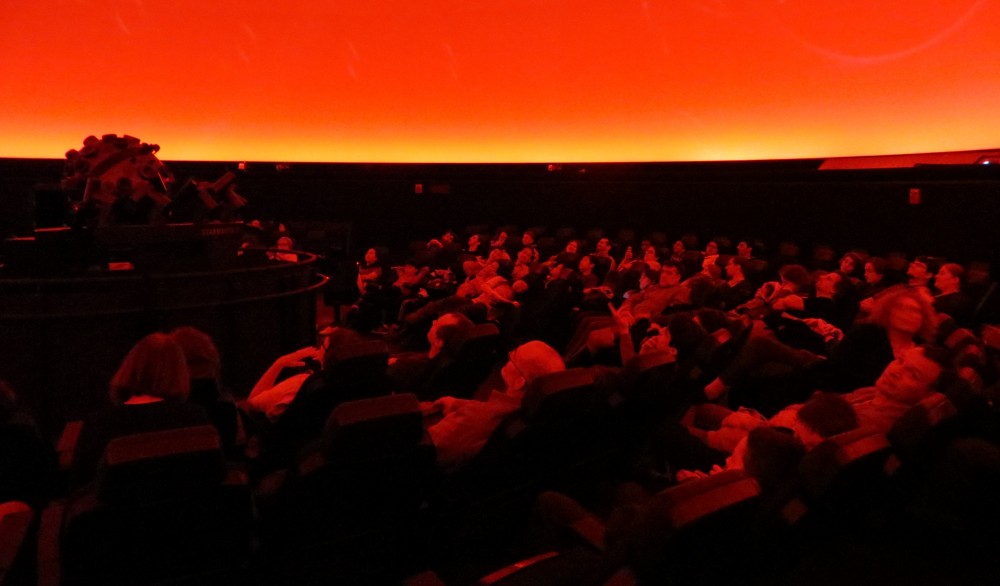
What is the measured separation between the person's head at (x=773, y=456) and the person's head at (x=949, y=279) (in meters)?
4.68

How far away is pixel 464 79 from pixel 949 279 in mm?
10619

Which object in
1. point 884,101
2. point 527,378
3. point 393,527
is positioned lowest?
point 393,527

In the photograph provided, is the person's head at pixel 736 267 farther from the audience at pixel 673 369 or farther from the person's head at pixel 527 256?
the person's head at pixel 527 256

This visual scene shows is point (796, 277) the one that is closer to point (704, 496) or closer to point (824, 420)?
point (824, 420)

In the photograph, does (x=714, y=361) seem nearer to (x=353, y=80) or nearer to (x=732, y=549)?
(x=732, y=549)

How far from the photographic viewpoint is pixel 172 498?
1738 mm

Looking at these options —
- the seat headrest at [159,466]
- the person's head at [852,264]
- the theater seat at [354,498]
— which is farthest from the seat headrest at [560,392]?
the person's head at [852,264]

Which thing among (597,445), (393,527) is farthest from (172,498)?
(597,445)

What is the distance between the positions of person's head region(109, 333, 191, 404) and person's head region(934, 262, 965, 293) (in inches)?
237

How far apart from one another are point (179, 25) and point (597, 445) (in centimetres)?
1382

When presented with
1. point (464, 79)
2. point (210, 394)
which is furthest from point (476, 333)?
point (464, 79)

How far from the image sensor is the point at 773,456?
2.28 m

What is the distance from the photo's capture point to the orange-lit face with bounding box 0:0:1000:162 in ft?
38.5

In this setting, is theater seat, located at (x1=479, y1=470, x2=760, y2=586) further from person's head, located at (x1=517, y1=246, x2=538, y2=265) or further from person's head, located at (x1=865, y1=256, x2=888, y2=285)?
person's head, located at (x1=517, y1=246, x2=538, y2=265)
